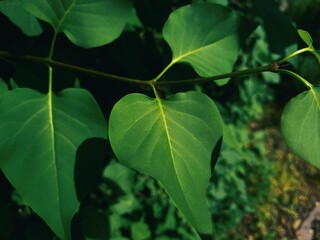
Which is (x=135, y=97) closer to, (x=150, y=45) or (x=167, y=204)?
(x=150, y=45)

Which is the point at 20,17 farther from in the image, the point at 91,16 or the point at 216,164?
the point at 216,164

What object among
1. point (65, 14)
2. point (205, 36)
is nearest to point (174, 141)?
point (205, 36)

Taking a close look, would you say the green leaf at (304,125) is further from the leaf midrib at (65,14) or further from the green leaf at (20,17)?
the green leaf at (20,17)

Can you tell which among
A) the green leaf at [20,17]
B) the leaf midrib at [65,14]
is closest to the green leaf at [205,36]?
the leaf midrib at [65,14]

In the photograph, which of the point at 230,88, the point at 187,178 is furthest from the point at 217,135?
the point at 230,88

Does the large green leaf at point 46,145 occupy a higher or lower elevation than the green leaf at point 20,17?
lower

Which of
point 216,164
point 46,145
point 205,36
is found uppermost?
point 205,36
